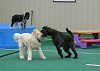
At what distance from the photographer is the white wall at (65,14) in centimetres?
727

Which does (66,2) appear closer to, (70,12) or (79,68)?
(70,12)

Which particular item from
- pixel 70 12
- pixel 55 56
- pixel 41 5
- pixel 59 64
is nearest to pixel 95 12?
pixel 70 12

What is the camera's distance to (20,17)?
17.0ft

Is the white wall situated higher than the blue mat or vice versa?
the white wall

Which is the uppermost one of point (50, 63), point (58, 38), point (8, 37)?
point (58, 38)

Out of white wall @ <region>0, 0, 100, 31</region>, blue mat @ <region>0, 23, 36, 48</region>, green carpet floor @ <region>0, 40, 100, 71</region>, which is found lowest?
green carpet floor @ <region>0, 40, 100, 71</region>

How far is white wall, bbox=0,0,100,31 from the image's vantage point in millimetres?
7273

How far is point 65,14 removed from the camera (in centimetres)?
730

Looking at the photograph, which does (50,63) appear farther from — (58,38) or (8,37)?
(8,37)

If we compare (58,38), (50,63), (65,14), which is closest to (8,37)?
(58,38)

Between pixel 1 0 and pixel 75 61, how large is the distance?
393cm

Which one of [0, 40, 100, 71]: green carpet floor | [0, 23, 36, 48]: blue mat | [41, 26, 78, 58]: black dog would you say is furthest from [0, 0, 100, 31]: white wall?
[41, 26, 78, 58]: black dog

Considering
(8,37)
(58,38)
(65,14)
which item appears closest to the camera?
(58,38)

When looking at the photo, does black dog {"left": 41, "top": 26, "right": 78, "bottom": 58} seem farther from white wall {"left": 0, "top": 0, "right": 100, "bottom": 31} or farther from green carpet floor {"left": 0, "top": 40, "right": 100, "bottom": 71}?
white wall {"left": 0, "top": 0, "right": 100, "bottom": 31}
